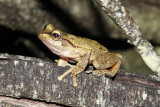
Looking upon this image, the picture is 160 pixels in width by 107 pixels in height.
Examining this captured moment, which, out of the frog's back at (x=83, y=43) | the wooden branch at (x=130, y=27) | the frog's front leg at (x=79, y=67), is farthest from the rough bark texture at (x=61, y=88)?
the frog's back at (x=83, y=43)

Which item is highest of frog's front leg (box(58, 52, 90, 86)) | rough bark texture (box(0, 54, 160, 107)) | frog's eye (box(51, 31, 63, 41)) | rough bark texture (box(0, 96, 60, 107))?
frog's eye (box(51, 31, 63, 41))

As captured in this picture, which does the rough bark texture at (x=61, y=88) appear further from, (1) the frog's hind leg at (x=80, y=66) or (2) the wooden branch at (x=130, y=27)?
(2) the wooden branch at (x=130, y=27)

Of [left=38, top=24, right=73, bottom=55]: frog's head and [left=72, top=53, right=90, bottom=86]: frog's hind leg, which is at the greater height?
[left=38, top=24, right=73, bottom=55]: frog's head

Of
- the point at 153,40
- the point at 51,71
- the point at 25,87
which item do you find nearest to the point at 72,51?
the point at 51,71

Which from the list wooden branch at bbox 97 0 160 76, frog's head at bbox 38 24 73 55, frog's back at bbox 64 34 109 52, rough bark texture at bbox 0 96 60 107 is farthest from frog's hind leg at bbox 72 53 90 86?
wooden branch at bbox 97 0 160 76

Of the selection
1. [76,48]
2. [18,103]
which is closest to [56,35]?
[76,48]

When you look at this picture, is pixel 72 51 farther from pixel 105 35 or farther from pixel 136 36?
pixel 105 35

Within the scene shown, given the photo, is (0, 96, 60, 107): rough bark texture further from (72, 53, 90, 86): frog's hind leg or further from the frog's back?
the frog's back
